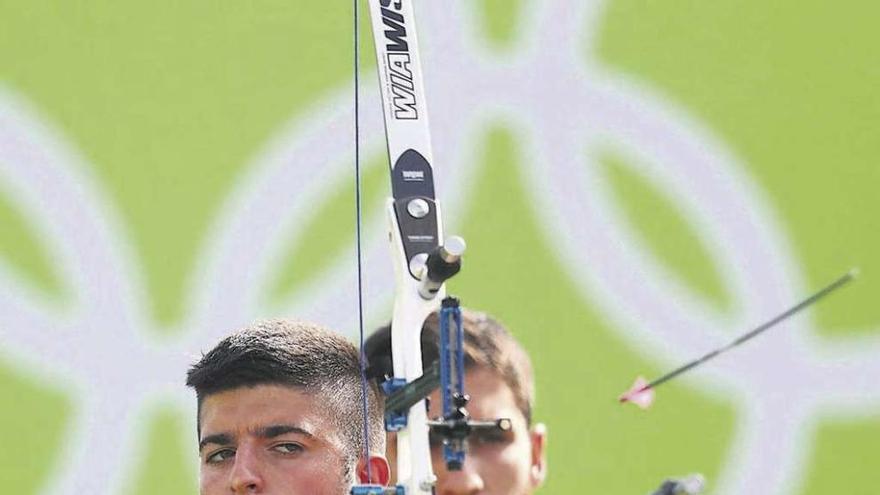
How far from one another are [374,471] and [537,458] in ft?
2.84

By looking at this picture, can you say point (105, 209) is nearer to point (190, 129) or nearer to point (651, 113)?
point (190, 129)

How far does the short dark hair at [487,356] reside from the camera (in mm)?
5414

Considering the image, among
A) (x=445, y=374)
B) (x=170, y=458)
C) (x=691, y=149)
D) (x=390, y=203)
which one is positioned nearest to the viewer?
→ (x=445, y=374)

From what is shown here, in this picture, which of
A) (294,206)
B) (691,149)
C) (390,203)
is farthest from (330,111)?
(390,203)

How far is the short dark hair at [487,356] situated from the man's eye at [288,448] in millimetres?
718

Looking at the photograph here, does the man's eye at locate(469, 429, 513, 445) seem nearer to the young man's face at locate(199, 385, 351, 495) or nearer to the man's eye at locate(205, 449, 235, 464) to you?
the young man's face at locate(199, 385, 351, 495)

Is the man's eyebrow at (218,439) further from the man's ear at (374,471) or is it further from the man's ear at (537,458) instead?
the man's ear at (537,458)

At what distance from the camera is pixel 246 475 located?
446 cm

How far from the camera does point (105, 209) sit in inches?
264

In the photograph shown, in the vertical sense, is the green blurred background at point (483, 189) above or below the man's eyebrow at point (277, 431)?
above

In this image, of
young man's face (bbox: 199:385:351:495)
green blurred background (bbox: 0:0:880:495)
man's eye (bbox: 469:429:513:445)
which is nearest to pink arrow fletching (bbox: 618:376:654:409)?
young man's face (bbox: 199:385:351:495)

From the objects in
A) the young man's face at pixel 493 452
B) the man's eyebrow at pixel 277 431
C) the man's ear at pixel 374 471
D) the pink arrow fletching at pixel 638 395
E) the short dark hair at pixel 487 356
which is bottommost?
the pink arrow fletching at pixel 638 395

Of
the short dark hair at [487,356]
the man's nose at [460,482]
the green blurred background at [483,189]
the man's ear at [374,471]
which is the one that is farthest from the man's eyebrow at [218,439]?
the green blurred background at [483,189]

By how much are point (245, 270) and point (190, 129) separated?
20.1 inches
